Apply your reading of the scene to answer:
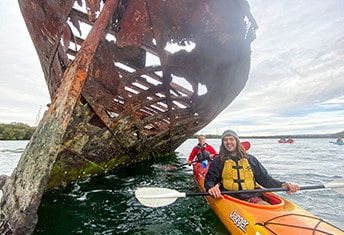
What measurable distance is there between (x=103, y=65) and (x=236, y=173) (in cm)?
295

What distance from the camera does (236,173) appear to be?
13.7ft

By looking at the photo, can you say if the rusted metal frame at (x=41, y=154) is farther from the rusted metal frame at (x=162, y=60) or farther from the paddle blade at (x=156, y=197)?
the paddle blade at (x=156, y=197)

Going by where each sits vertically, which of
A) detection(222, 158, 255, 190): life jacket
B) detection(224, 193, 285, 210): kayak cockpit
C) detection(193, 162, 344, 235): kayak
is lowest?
detection(193, 162, 344, 235): kayak

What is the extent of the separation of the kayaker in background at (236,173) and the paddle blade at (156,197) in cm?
64

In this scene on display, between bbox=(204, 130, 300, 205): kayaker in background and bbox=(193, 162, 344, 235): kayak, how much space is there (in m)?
0.37

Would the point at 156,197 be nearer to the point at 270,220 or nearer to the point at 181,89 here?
the point at 270,220

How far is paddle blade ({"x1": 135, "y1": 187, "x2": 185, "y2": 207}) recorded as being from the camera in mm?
4090

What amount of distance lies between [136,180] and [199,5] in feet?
20.0

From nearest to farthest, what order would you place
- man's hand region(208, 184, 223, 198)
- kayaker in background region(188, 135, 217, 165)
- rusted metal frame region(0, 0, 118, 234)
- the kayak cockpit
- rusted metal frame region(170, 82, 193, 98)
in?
rusted metal frame region(0, 0, 118, 234) < the kayak cockpit < man's hand region(208, 184, 223, 198) < rusted metal frame region(170, 82, 193, 98) < kayaker in background region(188, 135, 217, 165)

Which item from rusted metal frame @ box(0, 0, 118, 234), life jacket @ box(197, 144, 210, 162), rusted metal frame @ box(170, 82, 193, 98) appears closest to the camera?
rusted metal frame @ box(0, 0, 118, 234)

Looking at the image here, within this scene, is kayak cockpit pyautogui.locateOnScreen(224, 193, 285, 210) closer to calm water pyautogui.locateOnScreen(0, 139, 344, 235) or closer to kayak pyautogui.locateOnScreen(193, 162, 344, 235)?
kayak pyautogui.locateOnScreen(193, 162, 344, 235)

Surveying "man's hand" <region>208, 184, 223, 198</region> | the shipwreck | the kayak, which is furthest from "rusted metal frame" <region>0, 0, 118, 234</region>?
the kayak

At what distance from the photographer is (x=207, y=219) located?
15.0 feet

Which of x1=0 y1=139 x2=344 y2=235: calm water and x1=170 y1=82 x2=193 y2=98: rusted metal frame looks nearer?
x1=0 y1=139 x2=344 y2=235: calm water
